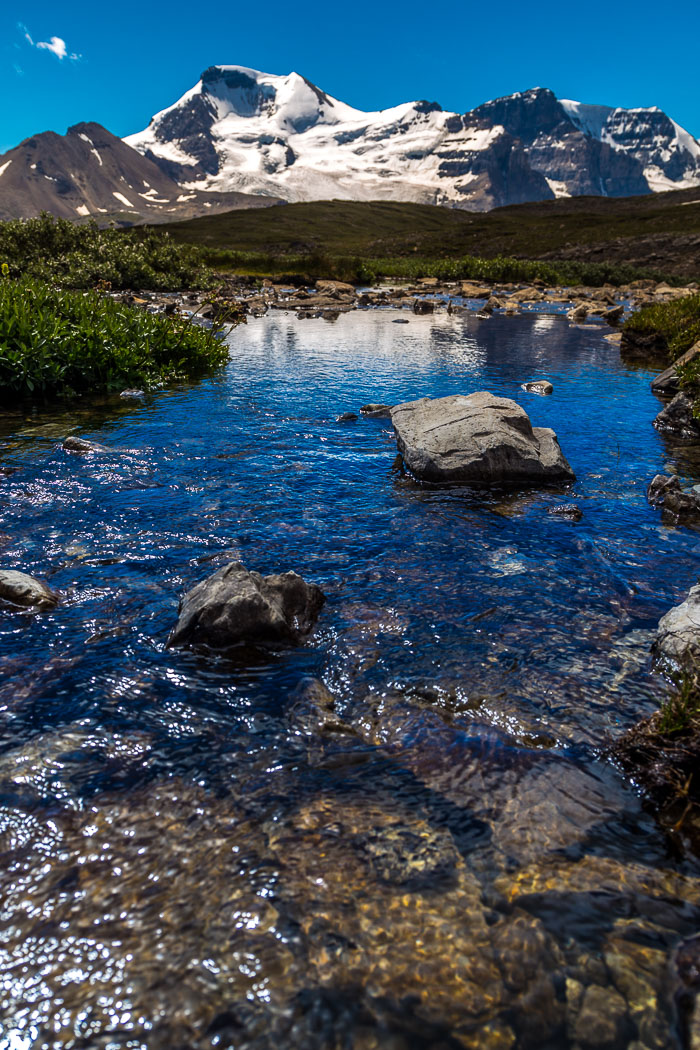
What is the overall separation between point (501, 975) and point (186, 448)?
1222 centimetres

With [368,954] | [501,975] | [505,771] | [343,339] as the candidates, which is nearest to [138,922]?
[368,954]

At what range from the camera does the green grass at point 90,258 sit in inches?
1688

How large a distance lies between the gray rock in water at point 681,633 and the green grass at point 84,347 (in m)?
16.5

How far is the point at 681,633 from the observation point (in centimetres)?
634

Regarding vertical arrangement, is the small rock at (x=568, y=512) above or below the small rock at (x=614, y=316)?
below

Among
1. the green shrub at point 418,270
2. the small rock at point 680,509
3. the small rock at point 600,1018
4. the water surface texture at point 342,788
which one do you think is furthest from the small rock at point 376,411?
the green shrub at point 418,270

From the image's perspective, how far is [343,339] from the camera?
3388 centimetres

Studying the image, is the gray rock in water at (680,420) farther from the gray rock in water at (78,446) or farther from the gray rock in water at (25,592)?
the gray rock in water at (25,592)

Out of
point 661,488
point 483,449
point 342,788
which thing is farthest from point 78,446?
point 661,488

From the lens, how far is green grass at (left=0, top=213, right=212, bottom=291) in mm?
42875

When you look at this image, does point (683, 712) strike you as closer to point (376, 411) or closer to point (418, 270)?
point (376, 411)

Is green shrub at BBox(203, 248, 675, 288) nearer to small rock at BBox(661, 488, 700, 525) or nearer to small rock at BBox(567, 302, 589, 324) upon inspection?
small rock at BBox(567, 302, 589, 324)

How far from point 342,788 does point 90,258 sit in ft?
171

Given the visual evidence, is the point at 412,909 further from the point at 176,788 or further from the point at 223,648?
the point at 223,648
